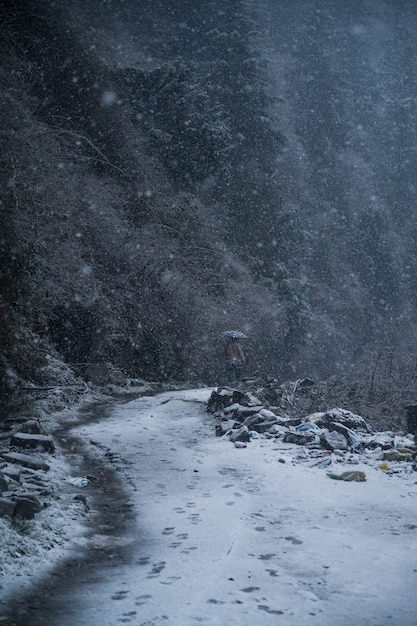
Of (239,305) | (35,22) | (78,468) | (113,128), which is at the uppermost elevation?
(35,22)

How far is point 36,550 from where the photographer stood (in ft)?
11.9

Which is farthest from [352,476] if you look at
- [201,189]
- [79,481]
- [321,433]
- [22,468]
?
[201,189]

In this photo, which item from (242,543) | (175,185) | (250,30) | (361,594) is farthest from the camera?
(250,30)

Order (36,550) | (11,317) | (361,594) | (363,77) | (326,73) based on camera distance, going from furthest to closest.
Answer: (363,77), (326,73), (11,317), (36,550), (361,594)

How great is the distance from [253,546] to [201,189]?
25.4m

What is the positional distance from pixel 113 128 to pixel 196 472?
21959 mm

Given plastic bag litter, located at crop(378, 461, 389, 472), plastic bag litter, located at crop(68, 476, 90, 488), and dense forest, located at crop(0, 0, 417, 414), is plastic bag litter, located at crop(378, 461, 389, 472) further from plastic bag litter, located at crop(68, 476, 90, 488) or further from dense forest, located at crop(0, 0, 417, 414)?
dense forest, located at crop(0, 0, 417, 414)

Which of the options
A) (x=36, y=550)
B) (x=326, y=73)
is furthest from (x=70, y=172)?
(x=326, y=73)

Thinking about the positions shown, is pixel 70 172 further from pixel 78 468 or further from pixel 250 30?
pixel 250 30

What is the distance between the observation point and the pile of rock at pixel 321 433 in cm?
693

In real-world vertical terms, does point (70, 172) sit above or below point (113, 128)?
below

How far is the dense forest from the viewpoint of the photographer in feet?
50.5

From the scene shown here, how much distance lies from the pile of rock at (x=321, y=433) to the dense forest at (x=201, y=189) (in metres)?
3.88

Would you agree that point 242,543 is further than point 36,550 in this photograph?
Yes
